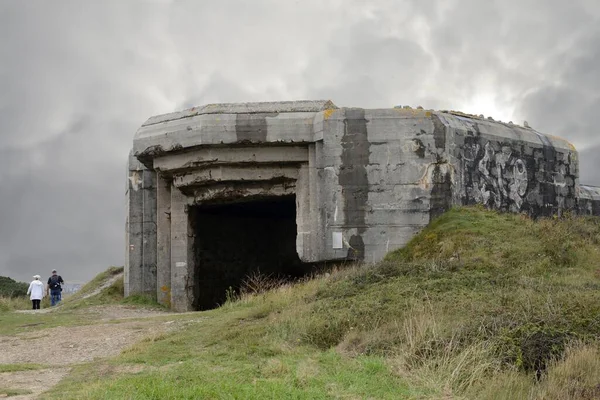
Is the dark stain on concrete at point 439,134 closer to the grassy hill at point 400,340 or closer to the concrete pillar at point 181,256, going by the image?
the grassy hill at point 400,340

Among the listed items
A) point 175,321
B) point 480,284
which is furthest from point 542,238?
point 175,321

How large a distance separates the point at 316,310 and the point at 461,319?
70.2 inches

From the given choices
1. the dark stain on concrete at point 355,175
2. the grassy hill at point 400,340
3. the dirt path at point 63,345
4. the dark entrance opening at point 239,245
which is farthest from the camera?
the dark entrance opening at point 239,245

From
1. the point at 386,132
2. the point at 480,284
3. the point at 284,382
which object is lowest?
the point at 284,382

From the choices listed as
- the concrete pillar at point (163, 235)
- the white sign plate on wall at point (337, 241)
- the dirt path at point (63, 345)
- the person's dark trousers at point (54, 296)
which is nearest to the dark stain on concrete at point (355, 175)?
the white sign plate on wall at point (337, 241)

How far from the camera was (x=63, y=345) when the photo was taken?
8.80 metres

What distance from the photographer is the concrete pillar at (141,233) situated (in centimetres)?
1481

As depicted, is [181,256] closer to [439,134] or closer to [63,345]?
[439,134]

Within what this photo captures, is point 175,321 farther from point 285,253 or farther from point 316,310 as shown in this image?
point 285,253

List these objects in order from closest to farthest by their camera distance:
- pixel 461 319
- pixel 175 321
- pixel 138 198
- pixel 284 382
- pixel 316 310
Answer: pixel 284 382
pixel 461 319
pixel 316 310
pixel 175 321
pixel 138 198

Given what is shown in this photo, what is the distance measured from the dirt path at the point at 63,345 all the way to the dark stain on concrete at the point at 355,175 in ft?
12.0

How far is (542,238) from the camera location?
35.2 ft

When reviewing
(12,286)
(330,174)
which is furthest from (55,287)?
(12,286)

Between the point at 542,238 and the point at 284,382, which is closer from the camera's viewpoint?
the point at 284,382
